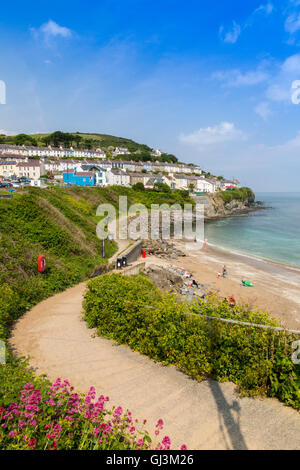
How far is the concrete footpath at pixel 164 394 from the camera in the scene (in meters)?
4.41

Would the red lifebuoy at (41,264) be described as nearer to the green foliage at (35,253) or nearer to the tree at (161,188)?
the green foliage at (35,253)

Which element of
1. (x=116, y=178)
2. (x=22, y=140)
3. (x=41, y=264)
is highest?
→ (x=22, y=140)

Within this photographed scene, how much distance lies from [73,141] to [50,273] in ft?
491

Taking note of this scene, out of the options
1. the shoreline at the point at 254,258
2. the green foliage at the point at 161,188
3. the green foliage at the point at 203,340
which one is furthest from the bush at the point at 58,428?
the green foliage at the point at 161,188

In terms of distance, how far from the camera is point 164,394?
5512mm

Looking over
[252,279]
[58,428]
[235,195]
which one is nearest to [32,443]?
[58,428]

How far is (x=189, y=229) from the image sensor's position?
2025 inches

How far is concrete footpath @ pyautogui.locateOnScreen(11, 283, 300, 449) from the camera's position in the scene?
4.41 meters

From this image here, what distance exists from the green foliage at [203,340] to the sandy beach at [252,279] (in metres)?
8.31

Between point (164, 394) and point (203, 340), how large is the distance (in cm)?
145

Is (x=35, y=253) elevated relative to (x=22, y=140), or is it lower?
lower

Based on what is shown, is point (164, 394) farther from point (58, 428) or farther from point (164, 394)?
point (58, 428)

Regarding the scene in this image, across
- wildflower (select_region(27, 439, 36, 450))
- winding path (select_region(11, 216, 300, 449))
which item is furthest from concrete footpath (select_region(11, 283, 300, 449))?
wildflower (select_region(27, 439, 36, 450))
